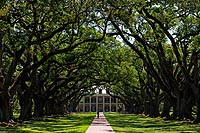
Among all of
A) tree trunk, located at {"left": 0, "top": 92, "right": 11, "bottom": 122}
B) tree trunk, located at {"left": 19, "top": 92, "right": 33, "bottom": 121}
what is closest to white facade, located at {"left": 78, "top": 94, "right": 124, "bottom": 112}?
tree trunk, located at {"left": 19, "top": 92, "right": 33, "bottom": 121}

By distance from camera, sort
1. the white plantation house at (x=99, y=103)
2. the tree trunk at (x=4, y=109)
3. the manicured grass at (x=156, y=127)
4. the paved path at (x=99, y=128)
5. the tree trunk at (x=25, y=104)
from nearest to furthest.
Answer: the paved path at (x=99, y=128) < the manicured grass at (x=156, y=127) < the tree trunk at (x=4, y=109) < the tree trunk at (x=25, y=104) < the white plantation house at (x=99, y=103)

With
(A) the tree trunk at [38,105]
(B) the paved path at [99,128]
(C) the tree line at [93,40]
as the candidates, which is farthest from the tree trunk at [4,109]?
(A) the tree trunk at [38,105]

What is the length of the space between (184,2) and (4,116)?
51.2 feet

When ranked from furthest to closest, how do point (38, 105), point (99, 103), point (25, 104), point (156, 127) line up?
1. point (99, 103)
2. point (38, 105)
3. point (25, 104)
4. point (156, 127)

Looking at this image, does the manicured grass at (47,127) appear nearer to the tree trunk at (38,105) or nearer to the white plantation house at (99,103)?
the tree trunk at (38,105)

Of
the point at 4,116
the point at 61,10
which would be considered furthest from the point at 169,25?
the point at 4,116

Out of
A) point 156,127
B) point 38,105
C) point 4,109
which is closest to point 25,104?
point 4,109

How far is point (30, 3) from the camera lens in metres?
24.5

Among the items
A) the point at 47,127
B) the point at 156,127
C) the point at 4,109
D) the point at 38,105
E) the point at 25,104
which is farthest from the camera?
the point at 38,105

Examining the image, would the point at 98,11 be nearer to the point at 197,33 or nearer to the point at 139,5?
the point at 139,5

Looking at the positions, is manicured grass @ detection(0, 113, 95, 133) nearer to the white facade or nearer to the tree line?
the tree line

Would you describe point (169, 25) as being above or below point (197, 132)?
above

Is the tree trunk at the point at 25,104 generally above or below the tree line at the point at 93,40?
below

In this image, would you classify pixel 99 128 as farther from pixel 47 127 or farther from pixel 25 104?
pixel 25 104
